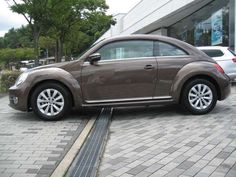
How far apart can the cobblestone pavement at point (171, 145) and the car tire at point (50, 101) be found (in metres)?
1.01

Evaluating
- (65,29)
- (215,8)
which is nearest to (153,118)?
(215,8)

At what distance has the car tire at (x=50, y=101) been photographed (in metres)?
7.58

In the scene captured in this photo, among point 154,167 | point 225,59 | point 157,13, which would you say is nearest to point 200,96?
point 154,167

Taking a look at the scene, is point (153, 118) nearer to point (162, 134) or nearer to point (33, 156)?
point (162, 134)

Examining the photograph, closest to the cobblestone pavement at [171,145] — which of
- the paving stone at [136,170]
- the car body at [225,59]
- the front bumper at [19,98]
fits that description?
the paving stone at [136,170]

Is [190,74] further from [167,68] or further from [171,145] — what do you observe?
[171,145]

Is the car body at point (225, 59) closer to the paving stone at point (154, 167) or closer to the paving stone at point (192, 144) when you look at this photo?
the paving stone at point (192, 144)

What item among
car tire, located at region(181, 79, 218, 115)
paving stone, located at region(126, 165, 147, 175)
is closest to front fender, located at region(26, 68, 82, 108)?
car tire, located at region(181, 79, 218, 115)

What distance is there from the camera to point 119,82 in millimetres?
7578

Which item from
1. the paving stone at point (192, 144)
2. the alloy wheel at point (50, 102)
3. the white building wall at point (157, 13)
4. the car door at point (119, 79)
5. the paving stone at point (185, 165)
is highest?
the white building wall at point (157, 13)

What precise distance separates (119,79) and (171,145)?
2377 millimetres

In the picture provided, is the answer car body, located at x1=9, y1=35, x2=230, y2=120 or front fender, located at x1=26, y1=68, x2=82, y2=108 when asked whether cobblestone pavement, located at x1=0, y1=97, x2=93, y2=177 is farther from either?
front fender, located at x1=26, y1=68, x2=82, y2=108

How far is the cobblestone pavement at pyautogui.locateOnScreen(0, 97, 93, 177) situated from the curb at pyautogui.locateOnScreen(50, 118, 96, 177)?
8 centimetres

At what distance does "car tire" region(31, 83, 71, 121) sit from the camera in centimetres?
758
